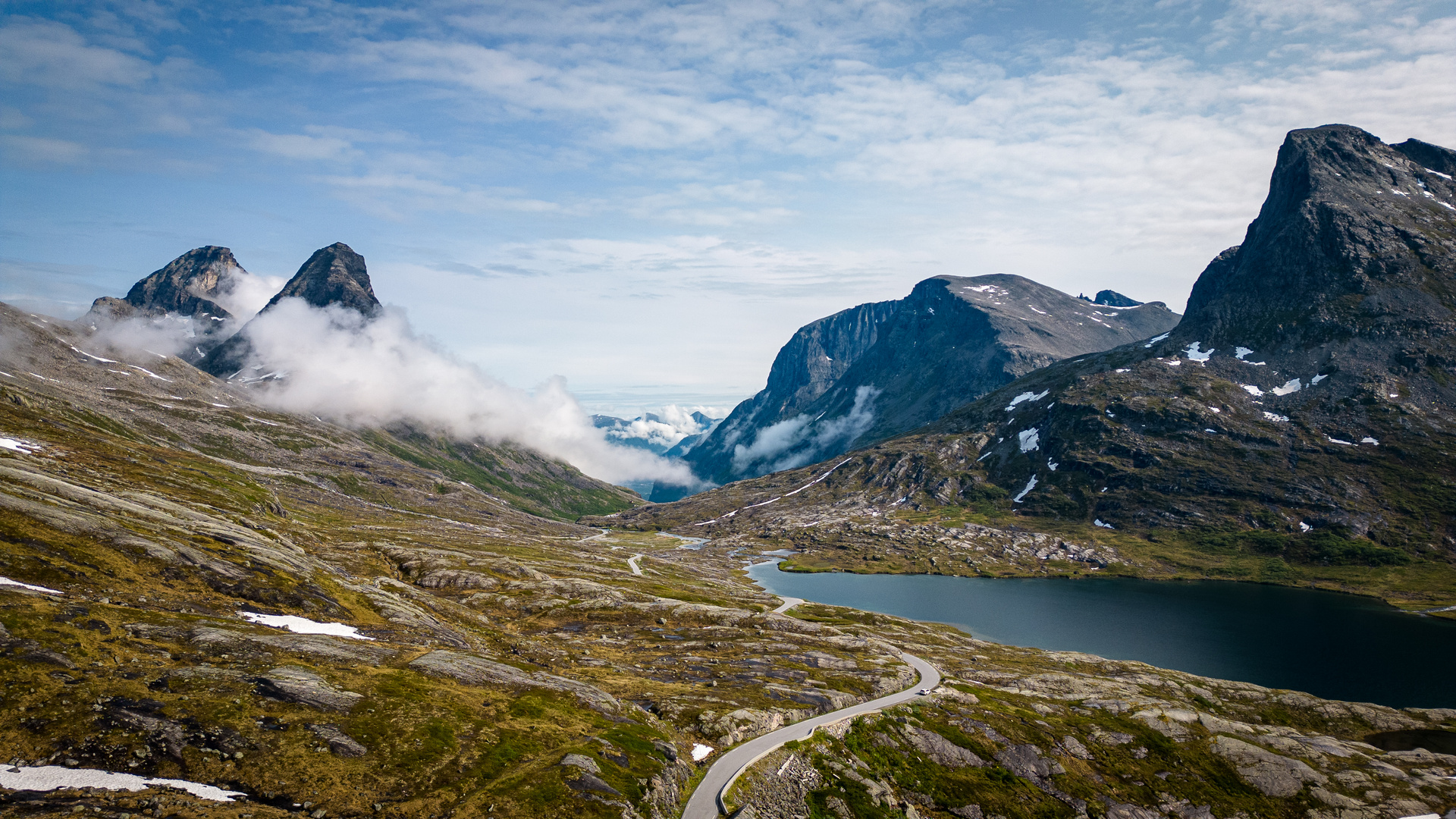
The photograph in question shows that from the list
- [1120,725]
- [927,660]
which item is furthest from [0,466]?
[1120,725]

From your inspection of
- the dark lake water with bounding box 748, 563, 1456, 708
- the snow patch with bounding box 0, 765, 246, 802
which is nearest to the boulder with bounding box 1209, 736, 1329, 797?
the dark lake water with bounding box 748, 563, 1456, 708

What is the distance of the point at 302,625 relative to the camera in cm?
7212

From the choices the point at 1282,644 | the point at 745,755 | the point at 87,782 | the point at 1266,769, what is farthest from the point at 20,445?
the point at 1282,644

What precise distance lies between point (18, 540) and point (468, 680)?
4503 cm

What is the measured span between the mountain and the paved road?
4.71 feet

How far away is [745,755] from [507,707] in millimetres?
23354

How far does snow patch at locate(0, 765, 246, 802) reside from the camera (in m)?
35.8

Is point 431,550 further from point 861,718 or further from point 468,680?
point 861,718

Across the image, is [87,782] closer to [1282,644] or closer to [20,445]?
[20,445]

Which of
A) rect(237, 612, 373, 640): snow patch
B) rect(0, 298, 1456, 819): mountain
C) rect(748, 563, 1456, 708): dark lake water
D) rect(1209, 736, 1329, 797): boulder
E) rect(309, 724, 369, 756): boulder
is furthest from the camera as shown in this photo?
rect(748, 563, 1456, 708): dark lake water

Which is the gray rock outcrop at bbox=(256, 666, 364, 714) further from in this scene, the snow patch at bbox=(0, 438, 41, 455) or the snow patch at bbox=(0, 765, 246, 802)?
the snow patch at bbox=(0, 438, 41, 455)

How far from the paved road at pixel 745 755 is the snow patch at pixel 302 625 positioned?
4232cm

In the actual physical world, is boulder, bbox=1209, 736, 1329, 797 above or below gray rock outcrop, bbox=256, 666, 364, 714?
below

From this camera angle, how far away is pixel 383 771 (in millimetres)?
47000
